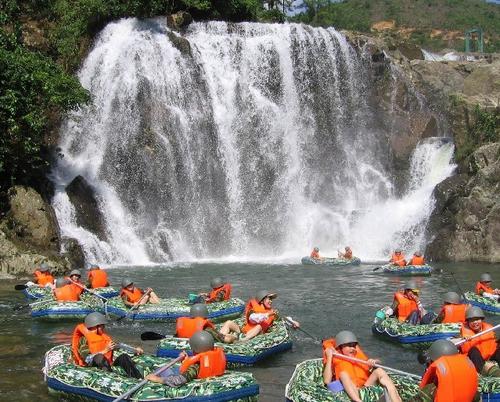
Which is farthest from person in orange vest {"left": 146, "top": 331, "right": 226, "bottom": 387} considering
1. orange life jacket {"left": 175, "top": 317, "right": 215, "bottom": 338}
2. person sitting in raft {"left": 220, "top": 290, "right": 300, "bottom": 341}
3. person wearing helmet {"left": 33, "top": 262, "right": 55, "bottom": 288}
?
person wearing helmet {"left": 33, "top": 262, "right": 55, "bottom": 288}

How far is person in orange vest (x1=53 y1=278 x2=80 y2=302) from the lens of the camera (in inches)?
786

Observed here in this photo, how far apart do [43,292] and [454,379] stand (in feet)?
52.9

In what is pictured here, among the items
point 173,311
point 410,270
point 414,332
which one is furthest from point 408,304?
point 410,270

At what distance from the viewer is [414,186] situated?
46094 mm

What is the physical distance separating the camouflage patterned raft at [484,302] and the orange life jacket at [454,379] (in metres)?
11.2

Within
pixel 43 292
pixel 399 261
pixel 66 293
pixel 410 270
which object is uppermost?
pixel 66 293

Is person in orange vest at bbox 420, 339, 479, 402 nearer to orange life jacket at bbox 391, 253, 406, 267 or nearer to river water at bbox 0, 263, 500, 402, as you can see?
river water at bbox 0, 263, 500, 402

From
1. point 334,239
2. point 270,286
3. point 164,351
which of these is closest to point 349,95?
point 334,239

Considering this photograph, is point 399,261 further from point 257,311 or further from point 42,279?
point 257,311

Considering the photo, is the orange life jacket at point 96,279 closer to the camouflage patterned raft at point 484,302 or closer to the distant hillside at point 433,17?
the camouflage patterned raft at point 484,302

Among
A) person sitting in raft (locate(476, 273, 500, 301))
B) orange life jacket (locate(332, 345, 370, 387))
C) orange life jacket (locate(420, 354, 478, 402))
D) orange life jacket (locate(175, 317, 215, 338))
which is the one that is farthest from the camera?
person sitting in raft (locate(476, 273, 500, 301))

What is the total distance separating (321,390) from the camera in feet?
35.1

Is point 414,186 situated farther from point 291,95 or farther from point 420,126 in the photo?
point 291,95

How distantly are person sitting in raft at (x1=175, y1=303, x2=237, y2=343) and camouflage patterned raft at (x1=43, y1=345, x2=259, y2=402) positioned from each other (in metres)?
1.44
